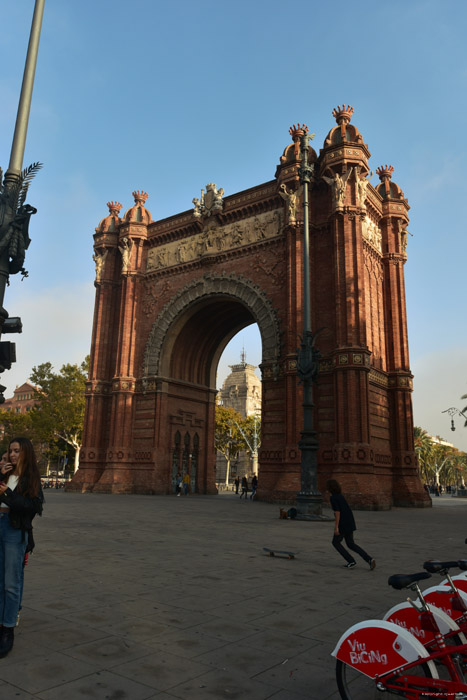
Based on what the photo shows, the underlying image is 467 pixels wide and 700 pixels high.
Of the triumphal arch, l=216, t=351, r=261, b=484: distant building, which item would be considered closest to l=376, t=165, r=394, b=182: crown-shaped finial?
the triumphal arch

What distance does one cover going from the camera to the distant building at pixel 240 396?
9754 centimetres

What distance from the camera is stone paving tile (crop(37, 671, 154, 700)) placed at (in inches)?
150

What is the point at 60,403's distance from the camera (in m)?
52.0

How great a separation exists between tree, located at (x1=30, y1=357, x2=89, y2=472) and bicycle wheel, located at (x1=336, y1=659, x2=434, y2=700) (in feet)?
166

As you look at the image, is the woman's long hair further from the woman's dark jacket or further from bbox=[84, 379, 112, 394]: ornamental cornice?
bbox=[84, 379, 112, 394]: ornamental cornice

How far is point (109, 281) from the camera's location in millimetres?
38031

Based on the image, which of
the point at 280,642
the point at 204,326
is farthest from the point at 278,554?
the point at 204,326

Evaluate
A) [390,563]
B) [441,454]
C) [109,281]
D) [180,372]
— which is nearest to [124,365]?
[180,372]

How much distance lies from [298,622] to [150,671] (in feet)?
6.73

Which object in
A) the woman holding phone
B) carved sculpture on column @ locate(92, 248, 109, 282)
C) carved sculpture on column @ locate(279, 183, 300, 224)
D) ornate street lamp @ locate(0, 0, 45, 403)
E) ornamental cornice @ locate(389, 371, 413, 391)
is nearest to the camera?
the woman holding phone

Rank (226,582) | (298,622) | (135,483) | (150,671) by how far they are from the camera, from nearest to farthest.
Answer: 1. (150,671)
2. (298,622)
3. (226,582)
4. (135,483)

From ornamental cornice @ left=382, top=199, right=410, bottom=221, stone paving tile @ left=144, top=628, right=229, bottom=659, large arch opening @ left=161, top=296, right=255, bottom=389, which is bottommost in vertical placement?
stone paving tile @ left=144, top=628, right=229, bottom=659

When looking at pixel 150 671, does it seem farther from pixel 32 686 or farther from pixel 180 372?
pixel 180 372

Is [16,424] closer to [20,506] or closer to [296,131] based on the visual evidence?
[296,131]
